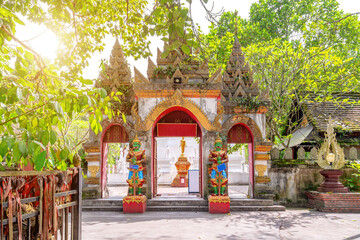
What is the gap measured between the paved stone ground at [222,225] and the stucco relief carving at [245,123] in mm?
3072

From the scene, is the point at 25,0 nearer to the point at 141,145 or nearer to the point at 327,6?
the point at 141,145

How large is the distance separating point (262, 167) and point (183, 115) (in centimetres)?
358

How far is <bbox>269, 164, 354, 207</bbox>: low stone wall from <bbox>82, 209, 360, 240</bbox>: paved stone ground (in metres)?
1.64

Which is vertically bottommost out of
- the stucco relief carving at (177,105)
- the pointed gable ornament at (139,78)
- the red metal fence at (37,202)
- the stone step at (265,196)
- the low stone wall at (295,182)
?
the stone step at (265,196)

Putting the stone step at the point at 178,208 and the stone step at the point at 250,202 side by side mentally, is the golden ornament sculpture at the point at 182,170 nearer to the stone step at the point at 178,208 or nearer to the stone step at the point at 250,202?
the stone step at the point at 250,202

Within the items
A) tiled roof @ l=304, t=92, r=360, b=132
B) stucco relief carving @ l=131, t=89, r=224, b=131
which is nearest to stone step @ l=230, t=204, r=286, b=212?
stucco relief carving @ l=131, t=89, r=224, b=131

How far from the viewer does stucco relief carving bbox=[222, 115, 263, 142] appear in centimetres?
1294

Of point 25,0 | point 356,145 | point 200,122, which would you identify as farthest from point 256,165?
point 25,0

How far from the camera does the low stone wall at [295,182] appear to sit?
1311 centimetres

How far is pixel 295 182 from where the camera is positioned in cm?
1317

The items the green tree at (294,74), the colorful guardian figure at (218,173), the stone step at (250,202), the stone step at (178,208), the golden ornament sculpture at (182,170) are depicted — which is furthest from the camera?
the golden ornament sculpture at (182,170)

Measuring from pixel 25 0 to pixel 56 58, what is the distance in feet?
10.4

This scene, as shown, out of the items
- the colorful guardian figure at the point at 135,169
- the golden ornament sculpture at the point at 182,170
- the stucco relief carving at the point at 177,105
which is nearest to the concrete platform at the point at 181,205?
the colorful guardian figure at the point at 135,169

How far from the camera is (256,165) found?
12.8m
